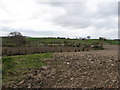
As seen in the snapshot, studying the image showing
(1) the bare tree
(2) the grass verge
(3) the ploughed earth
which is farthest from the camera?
(1) the bare tree

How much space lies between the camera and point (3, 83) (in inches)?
224

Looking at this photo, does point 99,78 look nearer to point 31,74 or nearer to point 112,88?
point 112,88

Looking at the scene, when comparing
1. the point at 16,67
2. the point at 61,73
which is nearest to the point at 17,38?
the point at 16,67

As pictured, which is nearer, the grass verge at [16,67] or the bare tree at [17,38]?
the grass verge at [16,67]

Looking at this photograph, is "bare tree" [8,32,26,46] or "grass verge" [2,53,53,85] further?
"bare tree" [8,32,26,46]

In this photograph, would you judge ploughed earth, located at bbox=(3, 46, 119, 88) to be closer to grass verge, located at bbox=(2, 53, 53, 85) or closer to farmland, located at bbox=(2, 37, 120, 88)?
farmland, located at bbox=(2, 37, 120, 88)

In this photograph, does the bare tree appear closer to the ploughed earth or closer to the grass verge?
Answer: the grass verge

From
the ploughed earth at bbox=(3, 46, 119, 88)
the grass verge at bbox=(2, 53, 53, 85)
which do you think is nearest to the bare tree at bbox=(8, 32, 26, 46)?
the grass verge at bbox=(2, 53, 53, 85)

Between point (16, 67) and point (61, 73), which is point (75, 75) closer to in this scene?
point (61, 73)

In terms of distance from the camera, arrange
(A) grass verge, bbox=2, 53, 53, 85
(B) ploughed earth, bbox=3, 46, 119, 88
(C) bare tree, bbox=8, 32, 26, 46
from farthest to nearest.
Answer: (C) bare tree, bbox=8, 32, 26, 46 → (A) grass verge, bbox=2, 53, 53, 85 → (B) ploughed earth, bbox=3, 46, 119, 88

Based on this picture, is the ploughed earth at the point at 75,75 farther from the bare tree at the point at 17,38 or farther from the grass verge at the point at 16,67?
the bare tree at the point at 17,38

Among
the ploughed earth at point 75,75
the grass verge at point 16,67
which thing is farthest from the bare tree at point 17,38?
the ploughed earth at point 75,75

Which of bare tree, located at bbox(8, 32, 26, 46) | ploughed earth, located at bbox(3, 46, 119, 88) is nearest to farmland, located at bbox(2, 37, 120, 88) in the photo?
ploughed earth, located at bbox(3, 46, 119, 88)

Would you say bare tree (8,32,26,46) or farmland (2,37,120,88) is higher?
bare tree (8,32,26,46)
